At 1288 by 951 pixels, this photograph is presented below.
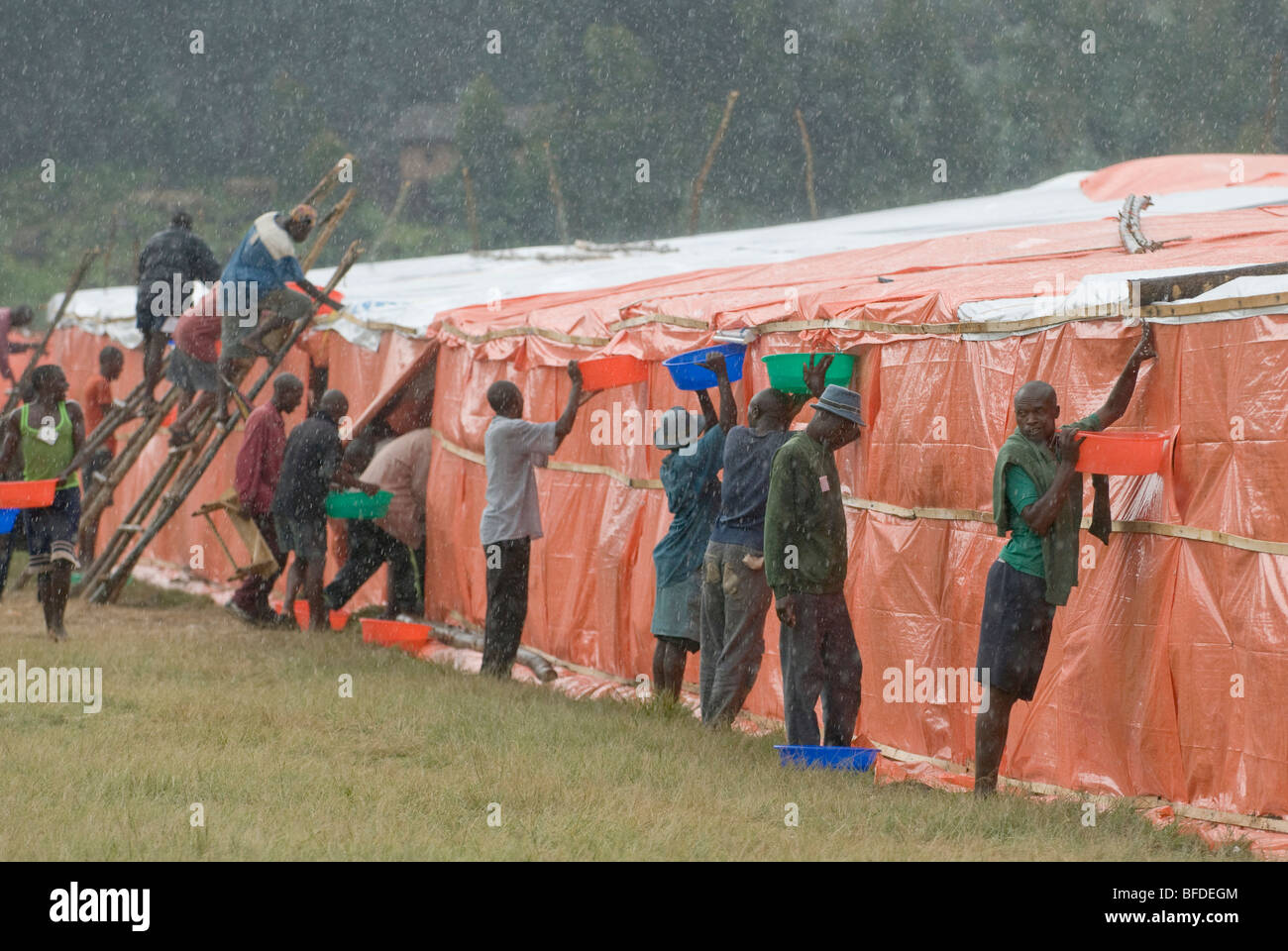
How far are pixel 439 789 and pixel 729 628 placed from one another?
172cm

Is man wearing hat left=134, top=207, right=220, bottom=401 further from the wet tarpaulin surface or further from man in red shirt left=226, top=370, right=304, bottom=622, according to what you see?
the wet tarpaulin surface

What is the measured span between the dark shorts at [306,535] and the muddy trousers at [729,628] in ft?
14.5

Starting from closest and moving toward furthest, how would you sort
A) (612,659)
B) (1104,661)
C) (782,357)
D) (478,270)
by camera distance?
(1104,661)
(782,357)
(612,659)
(478,270)

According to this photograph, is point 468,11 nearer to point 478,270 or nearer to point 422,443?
point 478,270

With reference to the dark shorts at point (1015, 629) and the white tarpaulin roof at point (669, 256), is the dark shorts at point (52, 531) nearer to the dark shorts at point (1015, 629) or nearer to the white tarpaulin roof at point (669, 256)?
the white tarpaulin roof at point (669, 256)

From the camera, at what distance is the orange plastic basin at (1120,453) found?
21.0 feet

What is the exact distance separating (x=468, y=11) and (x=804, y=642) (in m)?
33.6

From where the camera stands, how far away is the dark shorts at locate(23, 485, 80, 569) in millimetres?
10508

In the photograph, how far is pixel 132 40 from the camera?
124 ft

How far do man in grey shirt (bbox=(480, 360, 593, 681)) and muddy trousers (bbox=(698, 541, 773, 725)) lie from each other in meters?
1.79

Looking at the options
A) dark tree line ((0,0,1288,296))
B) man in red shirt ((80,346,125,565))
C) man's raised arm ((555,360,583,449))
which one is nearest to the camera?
man's raised arm ((555,360,583,449))

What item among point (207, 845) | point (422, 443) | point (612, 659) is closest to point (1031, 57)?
point (422, 443)

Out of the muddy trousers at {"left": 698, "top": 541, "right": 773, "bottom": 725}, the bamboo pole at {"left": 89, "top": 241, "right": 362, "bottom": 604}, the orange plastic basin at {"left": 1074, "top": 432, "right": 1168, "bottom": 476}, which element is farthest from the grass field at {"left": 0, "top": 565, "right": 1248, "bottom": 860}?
the bamboo pole at {"left": 89, "top": 241, "right": 362, "bottom": 604}

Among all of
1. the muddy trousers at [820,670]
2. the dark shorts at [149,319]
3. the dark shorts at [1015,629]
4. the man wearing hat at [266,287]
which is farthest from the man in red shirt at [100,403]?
the dark shorts at [1015,629]
